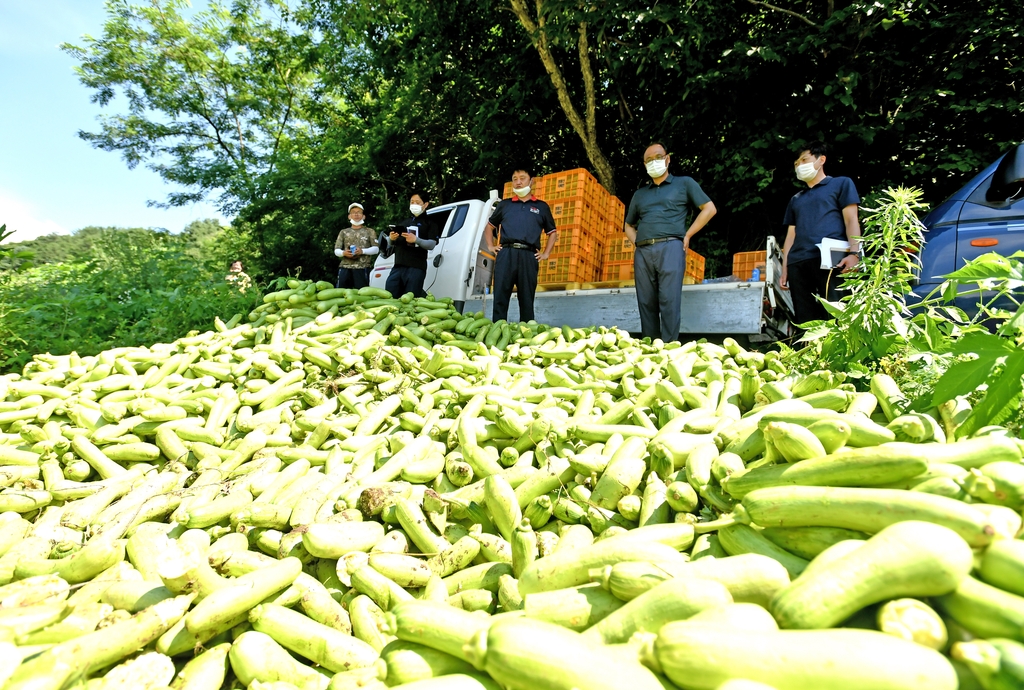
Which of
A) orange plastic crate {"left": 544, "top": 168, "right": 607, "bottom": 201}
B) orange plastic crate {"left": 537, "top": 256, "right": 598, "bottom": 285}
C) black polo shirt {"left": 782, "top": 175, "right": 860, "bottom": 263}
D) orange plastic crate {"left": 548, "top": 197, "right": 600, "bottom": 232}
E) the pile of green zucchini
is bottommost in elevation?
the pile of green zucchini

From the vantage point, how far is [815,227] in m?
5.32

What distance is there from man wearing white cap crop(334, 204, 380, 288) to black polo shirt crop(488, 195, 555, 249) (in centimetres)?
259

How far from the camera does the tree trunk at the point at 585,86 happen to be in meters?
10.9

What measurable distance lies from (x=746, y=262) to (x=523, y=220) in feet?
19.7

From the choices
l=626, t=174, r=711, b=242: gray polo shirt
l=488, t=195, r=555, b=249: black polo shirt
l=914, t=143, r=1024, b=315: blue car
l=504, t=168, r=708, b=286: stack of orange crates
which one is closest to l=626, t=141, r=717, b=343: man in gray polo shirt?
l=626, t=174, r=711, b=242: gray polo shirt

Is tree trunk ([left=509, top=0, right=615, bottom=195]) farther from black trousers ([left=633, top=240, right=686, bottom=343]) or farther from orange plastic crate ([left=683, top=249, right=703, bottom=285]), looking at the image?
black trousers ([left=633, top=240, right=686, bottom=343])

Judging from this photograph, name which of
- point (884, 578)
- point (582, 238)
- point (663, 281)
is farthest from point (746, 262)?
point (884, 578)

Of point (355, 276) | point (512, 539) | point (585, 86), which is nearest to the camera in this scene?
point (512, 539)

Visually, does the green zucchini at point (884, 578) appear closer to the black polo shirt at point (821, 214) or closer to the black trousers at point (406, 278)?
the black polo shirt at point (821, 214)

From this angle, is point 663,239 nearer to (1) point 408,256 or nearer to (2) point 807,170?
(2) point 807,170

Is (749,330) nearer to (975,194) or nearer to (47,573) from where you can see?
(975,194)

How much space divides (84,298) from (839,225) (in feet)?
29.2

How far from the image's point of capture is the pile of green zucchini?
106 centimetres

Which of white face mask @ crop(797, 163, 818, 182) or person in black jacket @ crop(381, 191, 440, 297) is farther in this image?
person in black jacket @ crop(381, 191, 440, 297)
